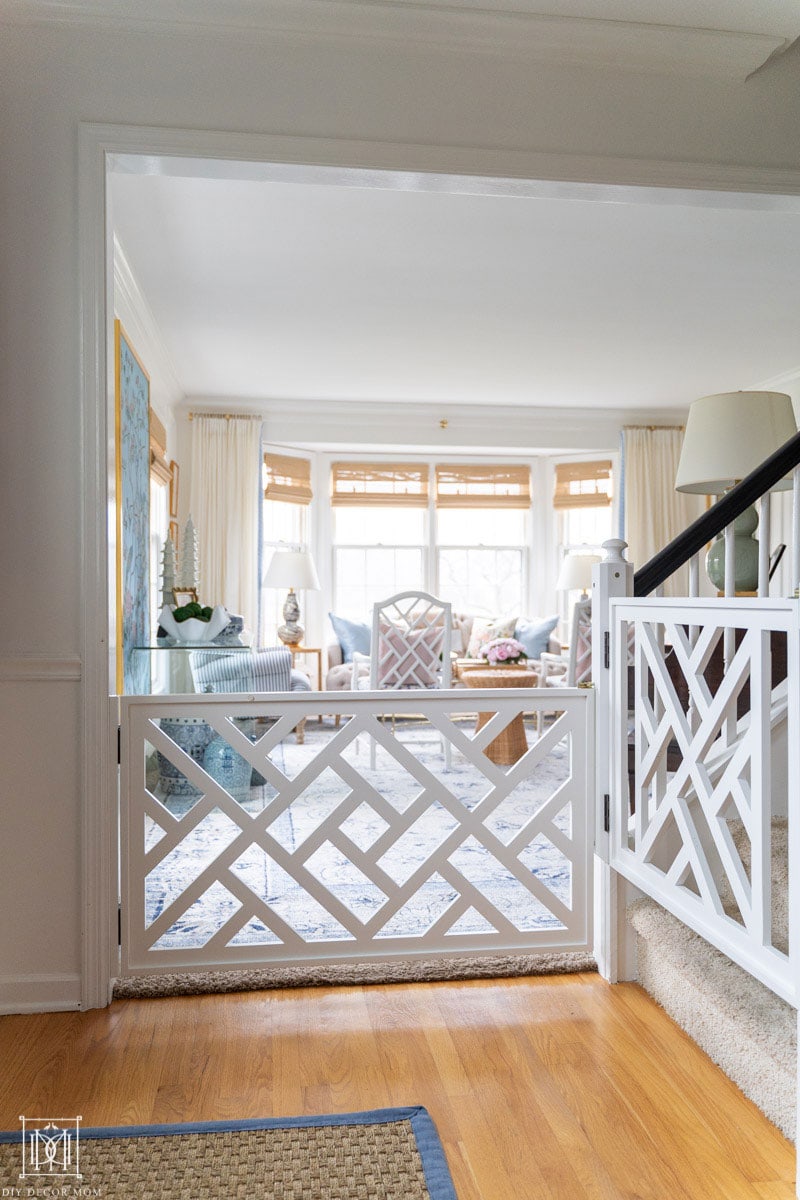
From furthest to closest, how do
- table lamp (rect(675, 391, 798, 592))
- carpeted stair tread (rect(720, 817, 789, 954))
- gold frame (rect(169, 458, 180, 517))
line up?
gold frame (rect(169, 458, 180, 517))
table lamp (rect(675, 391, 798, 592))
carpeted stair tread (rect(720, 817, 789, 954))

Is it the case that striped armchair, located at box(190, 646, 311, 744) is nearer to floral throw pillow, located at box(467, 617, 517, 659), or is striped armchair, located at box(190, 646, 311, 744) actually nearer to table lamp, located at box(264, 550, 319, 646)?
table lamp, located at box(264, 550, 319, 646)

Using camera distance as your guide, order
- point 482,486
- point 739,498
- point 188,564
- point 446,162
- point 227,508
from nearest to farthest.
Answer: point 446,162
point 739,498
point 188,564
point 227,508
point 482,486

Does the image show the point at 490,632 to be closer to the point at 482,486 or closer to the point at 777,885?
the point at 482,486

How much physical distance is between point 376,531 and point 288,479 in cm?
94

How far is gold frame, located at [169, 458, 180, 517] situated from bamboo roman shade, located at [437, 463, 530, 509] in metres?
2.37

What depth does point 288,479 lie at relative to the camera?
755cm

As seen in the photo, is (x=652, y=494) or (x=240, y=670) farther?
(x=652, y=494)

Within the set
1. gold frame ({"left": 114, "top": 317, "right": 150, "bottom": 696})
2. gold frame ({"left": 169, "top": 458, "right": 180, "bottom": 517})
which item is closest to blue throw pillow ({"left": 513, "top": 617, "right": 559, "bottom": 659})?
gold frame ({"left": 169, "top": 458, "right": 180, "bottom": 517})

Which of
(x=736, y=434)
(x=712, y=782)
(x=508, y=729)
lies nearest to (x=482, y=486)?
(x=508, y=729)

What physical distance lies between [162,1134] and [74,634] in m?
1.12

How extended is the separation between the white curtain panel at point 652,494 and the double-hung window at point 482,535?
976mm

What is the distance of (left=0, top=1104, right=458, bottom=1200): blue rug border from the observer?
1616 millimetres

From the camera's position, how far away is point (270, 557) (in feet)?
24.5

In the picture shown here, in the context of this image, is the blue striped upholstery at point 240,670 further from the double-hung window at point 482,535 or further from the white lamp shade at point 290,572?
the double-hung window at point 482,535
